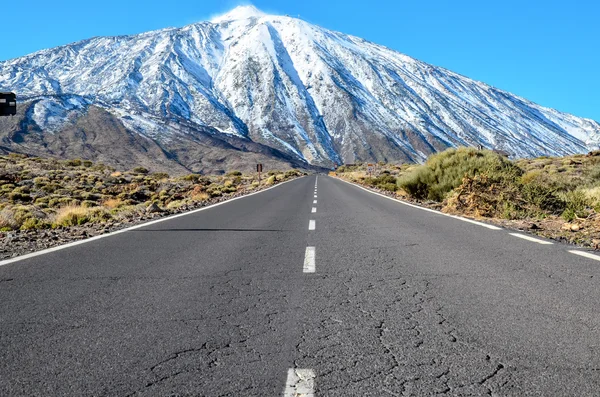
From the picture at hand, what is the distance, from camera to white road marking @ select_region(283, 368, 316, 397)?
2549mm

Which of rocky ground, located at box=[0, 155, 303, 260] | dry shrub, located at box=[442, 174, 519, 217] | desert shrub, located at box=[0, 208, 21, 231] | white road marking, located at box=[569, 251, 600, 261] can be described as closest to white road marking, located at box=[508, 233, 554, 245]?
white road marking, located at box=[569, 251, 600, 261]

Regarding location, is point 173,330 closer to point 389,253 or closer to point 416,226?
point 389,253

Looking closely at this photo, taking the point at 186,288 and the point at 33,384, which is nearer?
the point at 33,384

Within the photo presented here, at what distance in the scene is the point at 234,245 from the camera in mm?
7766

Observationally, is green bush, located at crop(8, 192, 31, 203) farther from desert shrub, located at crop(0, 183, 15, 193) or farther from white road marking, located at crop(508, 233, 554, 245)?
white road marking, located at crop(508, 233, 554, 245)

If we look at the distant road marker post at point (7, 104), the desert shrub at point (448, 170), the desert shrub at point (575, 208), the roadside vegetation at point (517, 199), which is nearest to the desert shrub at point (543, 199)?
the roadside vegetation at point (517, 199)

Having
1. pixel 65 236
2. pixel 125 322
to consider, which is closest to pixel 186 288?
pixel 125 322

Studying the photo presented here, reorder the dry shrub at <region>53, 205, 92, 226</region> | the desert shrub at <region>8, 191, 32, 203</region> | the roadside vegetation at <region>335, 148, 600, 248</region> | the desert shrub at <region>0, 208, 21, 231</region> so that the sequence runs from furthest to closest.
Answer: the desert shrub at <region>8, 191, 32, 203</region>
the dry shrub at <region>53, 205, 92, 226</region>
the desert shrub at <region>0, 208, 21, 231</region>
the roadside vegetation at <region>335, 148, 600, 248</region>

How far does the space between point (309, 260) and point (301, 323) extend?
2.68 meters

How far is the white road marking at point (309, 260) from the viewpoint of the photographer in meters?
5.79

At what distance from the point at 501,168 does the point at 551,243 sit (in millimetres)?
11308

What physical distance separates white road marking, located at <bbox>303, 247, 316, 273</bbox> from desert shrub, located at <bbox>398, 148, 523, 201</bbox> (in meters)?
12.4

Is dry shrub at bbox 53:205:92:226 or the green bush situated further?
the green bush

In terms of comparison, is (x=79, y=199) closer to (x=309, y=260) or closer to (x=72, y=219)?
(x=72, y=219)
